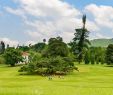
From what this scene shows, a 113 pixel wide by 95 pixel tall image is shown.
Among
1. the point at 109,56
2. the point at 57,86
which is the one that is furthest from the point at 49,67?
the point at 57,86

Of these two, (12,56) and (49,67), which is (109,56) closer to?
(12,56)

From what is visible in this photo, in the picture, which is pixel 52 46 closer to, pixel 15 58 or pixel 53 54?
pixel 53 54

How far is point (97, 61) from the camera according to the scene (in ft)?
496

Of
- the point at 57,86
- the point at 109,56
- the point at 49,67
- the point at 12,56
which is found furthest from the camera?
the point at 109,56

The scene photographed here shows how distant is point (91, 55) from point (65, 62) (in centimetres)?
5601

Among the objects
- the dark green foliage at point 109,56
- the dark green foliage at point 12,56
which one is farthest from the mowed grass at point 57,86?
the dark green foliage at point 109,56

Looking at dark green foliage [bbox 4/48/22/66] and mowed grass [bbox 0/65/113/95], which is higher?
dark green foliage [bbox 4/48/22/66]

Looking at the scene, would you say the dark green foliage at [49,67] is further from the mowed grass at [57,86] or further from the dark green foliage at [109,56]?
the dark green foliage at [109,56]

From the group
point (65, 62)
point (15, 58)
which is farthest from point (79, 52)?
point (65, 62)

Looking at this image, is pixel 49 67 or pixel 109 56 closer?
pixel 49 67

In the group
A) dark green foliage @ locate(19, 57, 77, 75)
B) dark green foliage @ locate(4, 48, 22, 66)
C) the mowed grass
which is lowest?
the mowed grass

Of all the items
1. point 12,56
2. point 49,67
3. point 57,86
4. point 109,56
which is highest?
point 109,56

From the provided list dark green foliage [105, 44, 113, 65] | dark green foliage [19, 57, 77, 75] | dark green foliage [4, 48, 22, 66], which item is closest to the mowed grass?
dark green foliage [19, 57, 77, 75]

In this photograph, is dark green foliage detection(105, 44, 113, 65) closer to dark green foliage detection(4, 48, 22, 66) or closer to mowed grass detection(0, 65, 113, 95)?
dark green foliage detection(4, 48, 22, 66)
